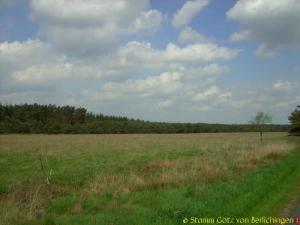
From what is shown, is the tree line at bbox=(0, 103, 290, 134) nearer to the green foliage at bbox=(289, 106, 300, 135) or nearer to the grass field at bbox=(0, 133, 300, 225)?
the green foliage at bbox=(289, 106, 300, 135)

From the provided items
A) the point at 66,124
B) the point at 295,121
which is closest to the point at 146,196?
the point at 295,121

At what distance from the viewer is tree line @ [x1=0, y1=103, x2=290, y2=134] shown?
354 ft

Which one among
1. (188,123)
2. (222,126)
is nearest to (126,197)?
(188,123)

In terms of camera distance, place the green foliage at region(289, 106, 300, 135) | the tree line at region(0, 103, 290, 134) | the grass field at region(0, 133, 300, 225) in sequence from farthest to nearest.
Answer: the tree line at region(0, 103, 290, 134)
the green foliage at region(289, 106, 300, 135)
the grass field at region(0, 133, 300, 225)

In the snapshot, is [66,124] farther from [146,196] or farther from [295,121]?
[146,196]

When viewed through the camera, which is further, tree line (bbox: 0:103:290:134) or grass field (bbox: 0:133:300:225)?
tree line (bbox: 0:103:290:134)

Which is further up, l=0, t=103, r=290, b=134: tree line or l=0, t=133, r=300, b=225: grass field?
l=0, t=103, r=290, b=134: tree line

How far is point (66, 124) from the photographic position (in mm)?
115375

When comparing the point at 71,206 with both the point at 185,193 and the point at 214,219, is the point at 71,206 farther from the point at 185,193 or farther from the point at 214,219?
the point at 214,219

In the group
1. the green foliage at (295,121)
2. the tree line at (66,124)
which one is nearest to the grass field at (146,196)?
the green foliage at (295,121)

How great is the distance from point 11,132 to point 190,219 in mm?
100315

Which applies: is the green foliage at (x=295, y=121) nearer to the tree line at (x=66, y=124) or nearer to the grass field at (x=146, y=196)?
the tree line at (x=66, y=124)

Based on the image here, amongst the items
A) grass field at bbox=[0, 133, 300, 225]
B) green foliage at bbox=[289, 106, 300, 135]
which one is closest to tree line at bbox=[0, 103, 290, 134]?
green foliage at bbox=[289, 106, 300, 135]

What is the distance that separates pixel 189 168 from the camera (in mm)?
21094
